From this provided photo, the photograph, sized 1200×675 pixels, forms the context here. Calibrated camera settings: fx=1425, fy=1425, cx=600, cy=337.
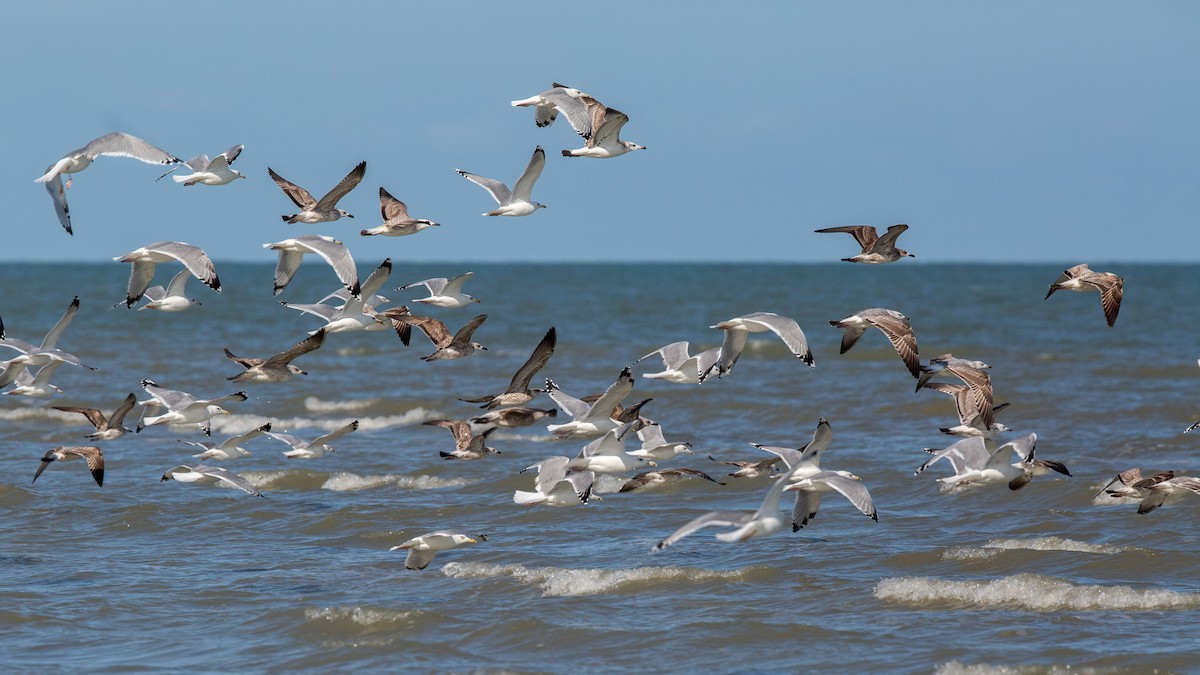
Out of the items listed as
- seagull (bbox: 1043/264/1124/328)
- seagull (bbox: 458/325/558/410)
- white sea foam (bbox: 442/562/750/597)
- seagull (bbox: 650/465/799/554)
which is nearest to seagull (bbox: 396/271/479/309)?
seagull (bbox: 458/325/558/410)

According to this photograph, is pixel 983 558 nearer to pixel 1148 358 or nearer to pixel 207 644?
pixel 207 644

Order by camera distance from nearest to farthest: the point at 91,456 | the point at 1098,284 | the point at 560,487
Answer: the point at 560,487 < the point at 1098,284 < the point at 91,456

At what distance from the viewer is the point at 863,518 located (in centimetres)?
1405

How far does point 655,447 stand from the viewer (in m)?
12.8

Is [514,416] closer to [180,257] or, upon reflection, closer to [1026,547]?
[180,257]

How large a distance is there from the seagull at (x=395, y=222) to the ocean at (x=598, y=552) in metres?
2.88

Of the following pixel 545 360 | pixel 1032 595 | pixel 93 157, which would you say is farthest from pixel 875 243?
pixel 93 157

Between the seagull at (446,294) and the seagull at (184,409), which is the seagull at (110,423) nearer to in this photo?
the seagull at (184,409)

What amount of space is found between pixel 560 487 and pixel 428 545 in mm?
1207

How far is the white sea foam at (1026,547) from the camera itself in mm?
12273

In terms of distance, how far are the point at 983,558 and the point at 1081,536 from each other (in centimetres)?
147

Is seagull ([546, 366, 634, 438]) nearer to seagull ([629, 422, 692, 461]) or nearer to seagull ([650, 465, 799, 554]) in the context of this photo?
seagull ([629, 422, 692, 461])

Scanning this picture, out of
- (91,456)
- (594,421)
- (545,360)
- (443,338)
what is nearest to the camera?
(594,421)

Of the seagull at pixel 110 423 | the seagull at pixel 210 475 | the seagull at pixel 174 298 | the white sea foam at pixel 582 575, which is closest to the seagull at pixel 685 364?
the white sea foam at pixel 582 575
